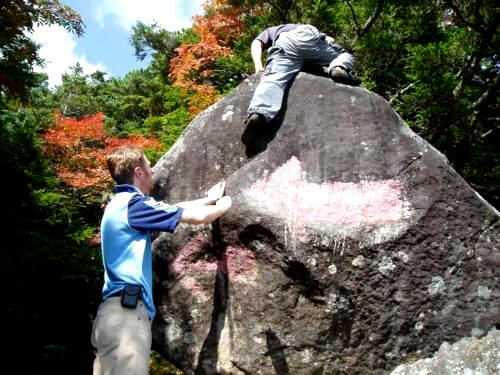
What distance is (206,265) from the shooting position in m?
3.35

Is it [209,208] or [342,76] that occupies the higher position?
[342,76]

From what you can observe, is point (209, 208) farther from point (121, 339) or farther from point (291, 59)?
point (291, 59)

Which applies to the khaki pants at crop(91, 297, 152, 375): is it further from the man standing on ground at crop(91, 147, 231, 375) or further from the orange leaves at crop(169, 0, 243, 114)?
the orange leaves at crop(169, 0, 243, 114)

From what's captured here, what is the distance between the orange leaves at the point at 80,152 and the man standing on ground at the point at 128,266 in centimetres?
682

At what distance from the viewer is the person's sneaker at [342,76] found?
3.64 m

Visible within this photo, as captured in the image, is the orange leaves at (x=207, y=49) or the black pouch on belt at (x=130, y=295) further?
the orange leaves at (x=207, y=49)

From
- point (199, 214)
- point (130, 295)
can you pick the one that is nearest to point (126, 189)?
point (199, 214)

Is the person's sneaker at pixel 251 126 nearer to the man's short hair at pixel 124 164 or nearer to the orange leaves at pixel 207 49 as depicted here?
the man's short hair at pixel 124 164

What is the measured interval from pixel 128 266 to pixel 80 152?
8.06 m

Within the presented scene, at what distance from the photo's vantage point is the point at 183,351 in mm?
3287

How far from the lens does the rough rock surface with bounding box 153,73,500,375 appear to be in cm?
299

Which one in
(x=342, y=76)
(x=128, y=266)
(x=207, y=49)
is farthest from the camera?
(x=207, y=49)

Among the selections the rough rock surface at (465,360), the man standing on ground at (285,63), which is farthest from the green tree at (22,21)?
the rough rock surface at (465,360)

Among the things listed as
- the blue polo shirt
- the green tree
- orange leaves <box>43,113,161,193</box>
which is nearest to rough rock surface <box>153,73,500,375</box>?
the blue polo shirt
